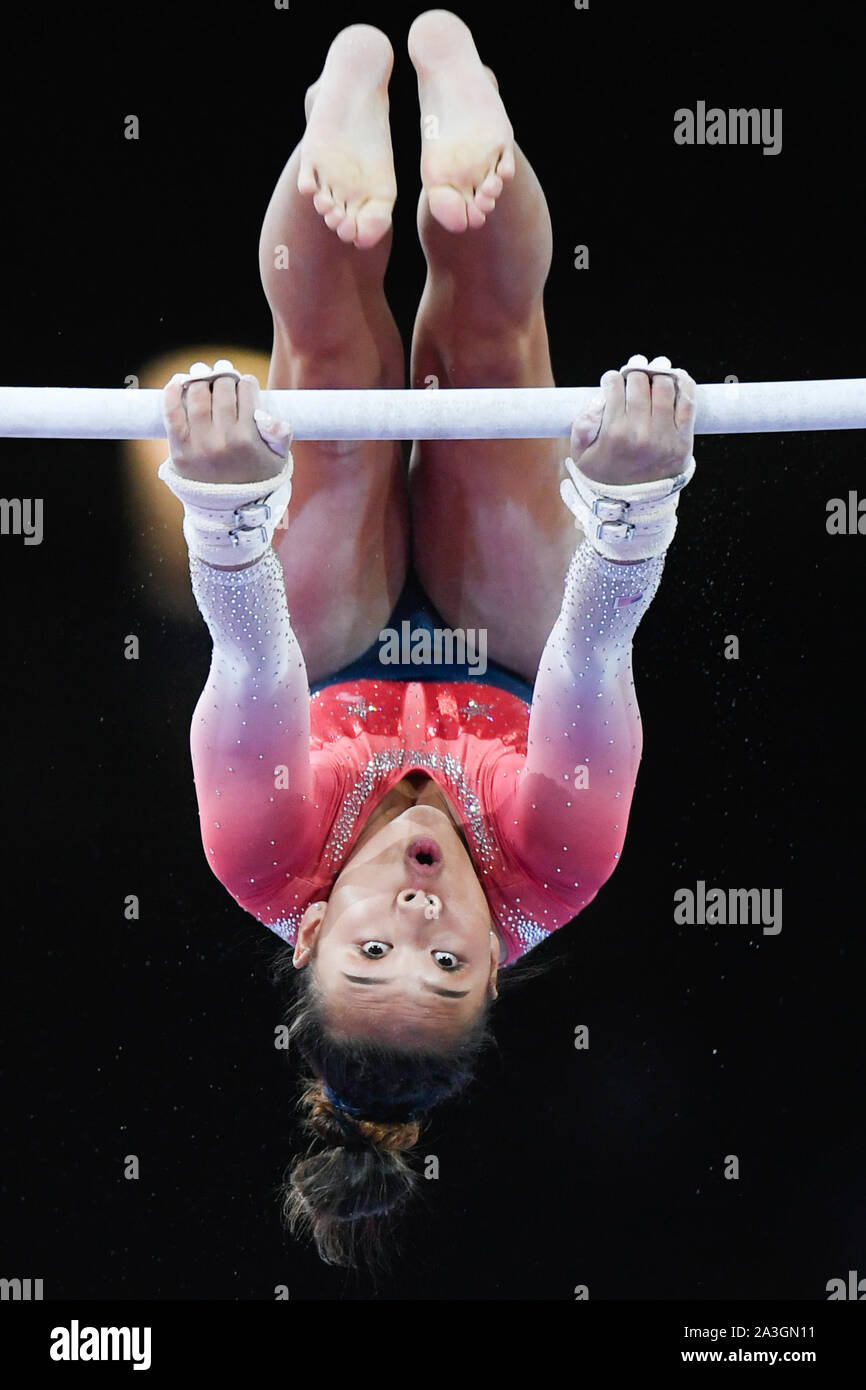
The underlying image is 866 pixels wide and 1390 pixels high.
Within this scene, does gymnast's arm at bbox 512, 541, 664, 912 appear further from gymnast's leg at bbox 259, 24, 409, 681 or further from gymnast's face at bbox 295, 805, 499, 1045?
gymnast's leg at bbox 259, 24, 409, 681

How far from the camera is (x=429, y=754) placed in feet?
7.27

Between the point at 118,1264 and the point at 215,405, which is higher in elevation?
the point at 215,405

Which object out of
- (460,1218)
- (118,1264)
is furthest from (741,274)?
(118,1264)

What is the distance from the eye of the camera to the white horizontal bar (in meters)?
1.70

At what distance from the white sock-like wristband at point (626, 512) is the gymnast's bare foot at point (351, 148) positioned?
1.39 ft

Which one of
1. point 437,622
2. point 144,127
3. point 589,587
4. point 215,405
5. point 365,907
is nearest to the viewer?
point 215,405

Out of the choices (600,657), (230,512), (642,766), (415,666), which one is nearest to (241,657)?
(230,512)

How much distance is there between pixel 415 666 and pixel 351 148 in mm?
779

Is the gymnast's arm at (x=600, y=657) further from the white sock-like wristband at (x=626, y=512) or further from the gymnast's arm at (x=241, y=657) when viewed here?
the gymnast's arm at (x=241, y=657)

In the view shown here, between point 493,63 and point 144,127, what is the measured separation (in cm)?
74

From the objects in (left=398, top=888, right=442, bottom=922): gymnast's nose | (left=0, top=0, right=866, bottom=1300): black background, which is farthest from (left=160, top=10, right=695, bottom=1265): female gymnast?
(left=0, top=0, right=866, bottom=1300): black background

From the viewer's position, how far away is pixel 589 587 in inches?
71.6

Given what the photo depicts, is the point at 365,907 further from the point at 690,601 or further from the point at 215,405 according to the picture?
the point at 690,601

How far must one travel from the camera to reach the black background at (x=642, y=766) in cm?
318
